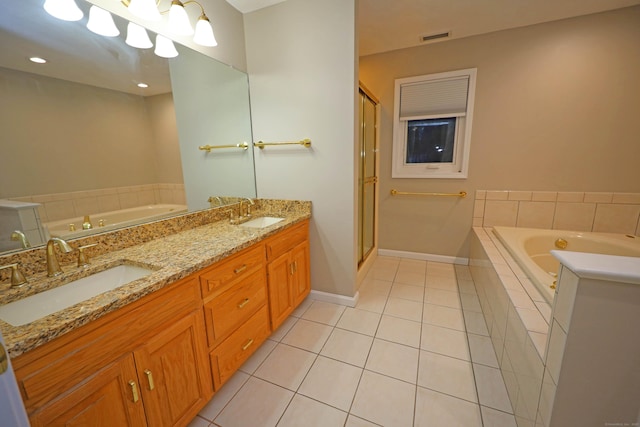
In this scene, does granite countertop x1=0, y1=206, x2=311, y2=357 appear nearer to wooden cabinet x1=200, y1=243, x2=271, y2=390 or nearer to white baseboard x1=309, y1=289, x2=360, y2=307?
wooden cabinet x1=200, y1=243, x2=271, y2=390

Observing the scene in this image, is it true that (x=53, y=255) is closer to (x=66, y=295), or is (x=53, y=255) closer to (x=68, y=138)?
(x=66, y=295)

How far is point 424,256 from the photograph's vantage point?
3018 mm

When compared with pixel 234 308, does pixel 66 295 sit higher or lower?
higher

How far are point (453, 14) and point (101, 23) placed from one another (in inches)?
95.9

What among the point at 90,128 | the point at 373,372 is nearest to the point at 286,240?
the point at 373,372

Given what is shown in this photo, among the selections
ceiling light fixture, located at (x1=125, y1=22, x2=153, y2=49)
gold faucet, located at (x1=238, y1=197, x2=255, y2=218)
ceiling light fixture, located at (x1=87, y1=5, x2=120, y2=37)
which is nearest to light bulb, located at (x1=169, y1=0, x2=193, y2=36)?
ceiling light fixture, located at (x1=125, y1=22, x2=153, y2=49)

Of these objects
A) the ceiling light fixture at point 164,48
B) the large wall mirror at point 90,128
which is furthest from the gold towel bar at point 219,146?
the ceiling light fixture at point 164,48

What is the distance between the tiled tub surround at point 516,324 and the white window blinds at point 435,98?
4.80 ft

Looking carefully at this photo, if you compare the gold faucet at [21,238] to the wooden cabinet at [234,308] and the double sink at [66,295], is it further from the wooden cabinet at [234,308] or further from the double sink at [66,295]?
the wooden cabinet at [234,308]

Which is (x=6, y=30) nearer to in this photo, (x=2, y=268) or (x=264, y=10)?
Answer: (x=2, y=268)

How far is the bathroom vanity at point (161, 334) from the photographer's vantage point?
0.70 metres

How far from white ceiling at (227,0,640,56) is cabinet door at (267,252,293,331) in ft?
5.52

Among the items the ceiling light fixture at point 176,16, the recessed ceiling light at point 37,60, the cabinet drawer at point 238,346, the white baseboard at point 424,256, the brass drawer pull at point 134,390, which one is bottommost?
the white baseboard at point 424,256

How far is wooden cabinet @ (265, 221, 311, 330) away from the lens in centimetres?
168
